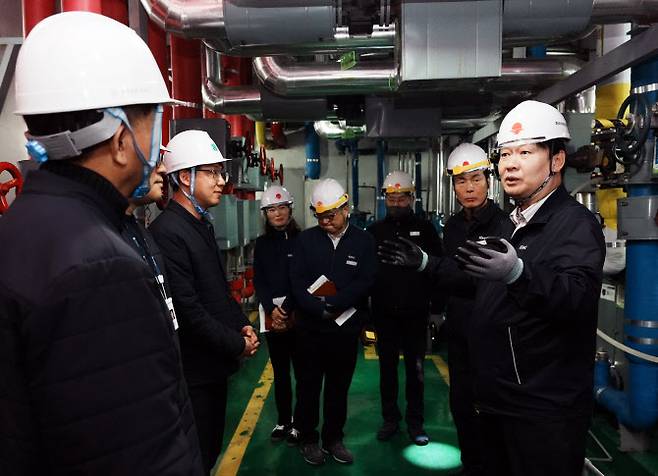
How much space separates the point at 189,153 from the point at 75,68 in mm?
1424

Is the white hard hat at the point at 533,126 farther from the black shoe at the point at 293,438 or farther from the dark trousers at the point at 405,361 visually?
the black shoe at the point at 293,438

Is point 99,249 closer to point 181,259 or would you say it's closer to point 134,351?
point 134,351

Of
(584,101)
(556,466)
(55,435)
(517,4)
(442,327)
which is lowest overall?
(442,327)

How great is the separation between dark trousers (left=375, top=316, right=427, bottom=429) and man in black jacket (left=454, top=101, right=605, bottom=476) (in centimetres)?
169

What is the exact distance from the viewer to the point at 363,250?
3285 mm

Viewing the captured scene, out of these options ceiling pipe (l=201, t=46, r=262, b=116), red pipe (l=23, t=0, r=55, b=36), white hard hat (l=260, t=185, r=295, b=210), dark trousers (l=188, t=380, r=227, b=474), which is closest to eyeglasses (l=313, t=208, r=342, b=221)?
white hard hat (l=260, t=185, r=295, b=210)

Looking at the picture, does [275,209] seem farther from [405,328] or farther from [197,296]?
[197,296]

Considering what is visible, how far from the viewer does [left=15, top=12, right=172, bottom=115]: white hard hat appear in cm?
94

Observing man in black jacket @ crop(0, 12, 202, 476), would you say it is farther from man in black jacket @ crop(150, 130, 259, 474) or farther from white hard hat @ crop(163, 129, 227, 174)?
white hard hat @ crop(163, 129, 227, 174)

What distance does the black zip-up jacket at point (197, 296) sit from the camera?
212 cm

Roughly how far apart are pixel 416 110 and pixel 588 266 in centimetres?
295

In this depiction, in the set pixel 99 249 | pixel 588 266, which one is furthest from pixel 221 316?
pixel 588 266

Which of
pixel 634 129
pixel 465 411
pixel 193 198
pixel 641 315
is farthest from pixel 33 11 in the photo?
pixel 641 315

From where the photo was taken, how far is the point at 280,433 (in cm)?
357
